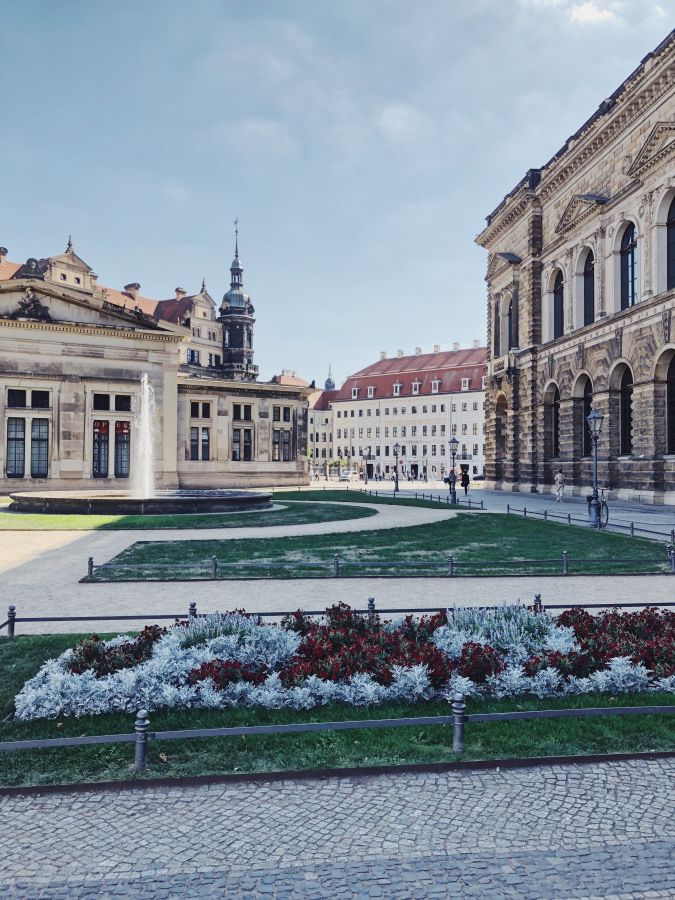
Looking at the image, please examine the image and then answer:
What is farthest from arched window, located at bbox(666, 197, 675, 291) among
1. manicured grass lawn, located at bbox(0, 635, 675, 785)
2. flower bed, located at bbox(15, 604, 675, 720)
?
manicured grass lawn, located at bbox(0, 635, 675, 785)

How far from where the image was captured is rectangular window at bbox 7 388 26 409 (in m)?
54.5

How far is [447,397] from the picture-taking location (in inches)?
4801

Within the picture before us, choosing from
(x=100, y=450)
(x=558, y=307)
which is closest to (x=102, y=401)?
(x=100, y=450)

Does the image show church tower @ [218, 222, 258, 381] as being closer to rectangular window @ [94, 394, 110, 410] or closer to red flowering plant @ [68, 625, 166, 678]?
rectangular window @ [94, 394, 110, 410]

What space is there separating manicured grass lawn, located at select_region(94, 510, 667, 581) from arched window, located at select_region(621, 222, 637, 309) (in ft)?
63.6

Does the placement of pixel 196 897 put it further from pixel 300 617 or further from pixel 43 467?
pixel 43 467

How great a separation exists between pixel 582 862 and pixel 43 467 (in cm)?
5665

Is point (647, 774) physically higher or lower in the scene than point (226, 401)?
lower

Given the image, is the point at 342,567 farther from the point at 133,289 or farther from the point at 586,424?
the point at 133,289

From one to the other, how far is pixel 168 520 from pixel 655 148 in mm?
31636

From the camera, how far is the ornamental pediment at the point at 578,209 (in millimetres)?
42594

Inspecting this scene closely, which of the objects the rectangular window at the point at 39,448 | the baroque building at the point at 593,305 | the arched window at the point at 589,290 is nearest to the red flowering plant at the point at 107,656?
the baroque building at the point at 593,305

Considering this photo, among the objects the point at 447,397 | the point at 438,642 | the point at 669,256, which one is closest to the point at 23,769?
the point at 438,642

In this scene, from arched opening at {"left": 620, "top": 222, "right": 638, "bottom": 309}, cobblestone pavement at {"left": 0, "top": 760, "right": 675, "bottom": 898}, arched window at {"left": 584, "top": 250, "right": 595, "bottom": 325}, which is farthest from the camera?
arched window at {"left": 584, "top": 250, "right": 595, "bottom": 325}
